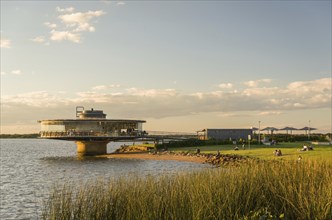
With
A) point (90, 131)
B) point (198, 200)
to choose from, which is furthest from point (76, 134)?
point (198, 200)

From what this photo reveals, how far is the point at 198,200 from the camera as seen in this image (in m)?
9.70

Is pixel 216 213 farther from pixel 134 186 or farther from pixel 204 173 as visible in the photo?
pixel 204 173

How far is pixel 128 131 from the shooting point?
59.6 metres

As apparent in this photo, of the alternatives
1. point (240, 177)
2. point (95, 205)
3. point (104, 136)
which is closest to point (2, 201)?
point (95, 205)

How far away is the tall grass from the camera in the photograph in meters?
9.45

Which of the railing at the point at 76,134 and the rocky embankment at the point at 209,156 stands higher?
the railing at the point at 76,134

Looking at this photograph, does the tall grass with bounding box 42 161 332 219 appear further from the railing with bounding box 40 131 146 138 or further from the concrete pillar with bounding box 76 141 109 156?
the concrete pillar with bounding box 76 141 109 156

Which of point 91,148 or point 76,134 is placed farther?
point 91,148

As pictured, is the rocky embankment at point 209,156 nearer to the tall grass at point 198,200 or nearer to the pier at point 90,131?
the pier at point 90,131

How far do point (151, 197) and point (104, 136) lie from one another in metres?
47.4

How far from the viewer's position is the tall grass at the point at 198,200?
945cm

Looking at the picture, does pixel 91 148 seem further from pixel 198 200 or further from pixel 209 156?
pixel 198 200

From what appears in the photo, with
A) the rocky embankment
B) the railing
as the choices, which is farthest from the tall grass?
the railing

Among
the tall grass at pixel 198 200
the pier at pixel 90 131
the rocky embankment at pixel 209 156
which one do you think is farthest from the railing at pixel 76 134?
the tall grass at pixel 198 200
